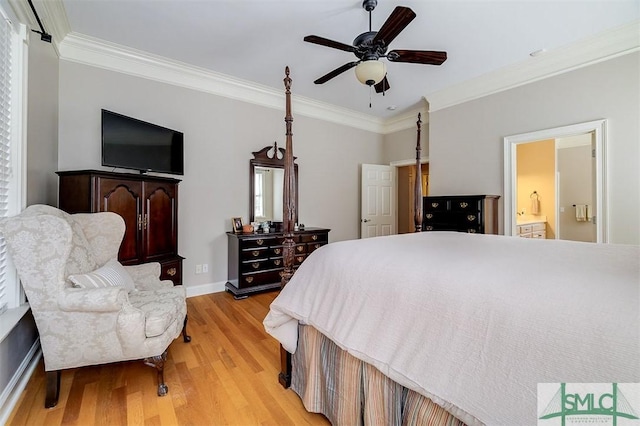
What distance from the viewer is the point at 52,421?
1465 millimetres

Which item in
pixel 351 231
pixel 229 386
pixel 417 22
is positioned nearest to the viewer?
pixel 229 386

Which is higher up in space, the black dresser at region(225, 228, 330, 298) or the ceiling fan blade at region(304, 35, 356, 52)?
the ceiling fan blade at region(304, 35, 356, 52)

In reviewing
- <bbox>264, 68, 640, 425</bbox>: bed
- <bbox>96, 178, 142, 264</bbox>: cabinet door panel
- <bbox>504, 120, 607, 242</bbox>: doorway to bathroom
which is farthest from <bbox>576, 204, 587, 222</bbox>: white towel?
<bbox>96, 178, 142, 264</bbox>: cabinet door panel

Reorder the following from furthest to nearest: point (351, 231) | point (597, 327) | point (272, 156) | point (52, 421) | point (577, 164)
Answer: point (351, 231) → point (577, 164) → point (272, 156) → point (52, 421) → point (597, 327)

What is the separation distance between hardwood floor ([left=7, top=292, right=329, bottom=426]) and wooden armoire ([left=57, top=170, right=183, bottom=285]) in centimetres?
94

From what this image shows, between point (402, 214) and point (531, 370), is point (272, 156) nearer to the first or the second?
point (402, 214)

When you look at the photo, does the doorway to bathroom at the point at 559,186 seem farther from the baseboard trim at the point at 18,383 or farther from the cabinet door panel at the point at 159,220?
the baseboard trim at the point at 18,383

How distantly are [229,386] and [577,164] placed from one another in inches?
230

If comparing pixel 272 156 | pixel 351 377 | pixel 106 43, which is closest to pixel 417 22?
pixel 272 156

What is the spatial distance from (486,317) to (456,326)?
0.31 ft

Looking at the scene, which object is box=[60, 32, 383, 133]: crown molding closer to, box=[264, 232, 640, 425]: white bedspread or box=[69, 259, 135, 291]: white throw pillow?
box=[69, 259, 135, 291]: white throw pillow

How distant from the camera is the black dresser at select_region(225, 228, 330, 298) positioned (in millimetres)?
3432

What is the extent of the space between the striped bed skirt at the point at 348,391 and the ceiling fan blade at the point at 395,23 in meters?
2.04

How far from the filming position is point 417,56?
7.67ft
